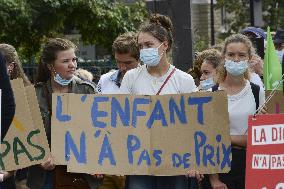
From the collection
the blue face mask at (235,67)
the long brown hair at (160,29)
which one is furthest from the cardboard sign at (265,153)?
the long brown hair at (160,29)

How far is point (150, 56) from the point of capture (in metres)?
6.48

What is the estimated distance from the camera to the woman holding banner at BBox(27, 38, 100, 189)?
676 centimetres

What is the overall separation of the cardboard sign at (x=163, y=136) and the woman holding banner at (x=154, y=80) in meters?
0.10

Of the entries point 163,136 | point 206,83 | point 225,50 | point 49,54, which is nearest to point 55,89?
point 49,54

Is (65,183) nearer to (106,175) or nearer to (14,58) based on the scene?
(106,175)

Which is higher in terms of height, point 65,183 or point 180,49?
point 180,49

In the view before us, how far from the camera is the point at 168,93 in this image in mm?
6512

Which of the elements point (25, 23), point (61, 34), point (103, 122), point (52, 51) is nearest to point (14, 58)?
point (52, 51)

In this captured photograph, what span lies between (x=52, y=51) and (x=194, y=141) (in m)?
1.33

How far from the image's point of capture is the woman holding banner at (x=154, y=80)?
6512mm

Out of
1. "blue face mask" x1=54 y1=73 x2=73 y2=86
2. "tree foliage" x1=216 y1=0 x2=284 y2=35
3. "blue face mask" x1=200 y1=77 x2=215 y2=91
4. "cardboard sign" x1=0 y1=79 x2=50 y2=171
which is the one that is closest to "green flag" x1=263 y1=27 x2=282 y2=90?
"blue face mask" x1=200 y1=77 x2=215 y2=91

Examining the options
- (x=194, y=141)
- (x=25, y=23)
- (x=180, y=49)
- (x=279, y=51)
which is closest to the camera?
(x=194, y=141)

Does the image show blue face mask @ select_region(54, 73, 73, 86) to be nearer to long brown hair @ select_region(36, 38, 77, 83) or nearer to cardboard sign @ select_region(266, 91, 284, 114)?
long brown hair @ select_region(36, 38, 77, 83)

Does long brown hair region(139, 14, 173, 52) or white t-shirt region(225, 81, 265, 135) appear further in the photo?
long brown hair region(139, 14, 173, 52)
